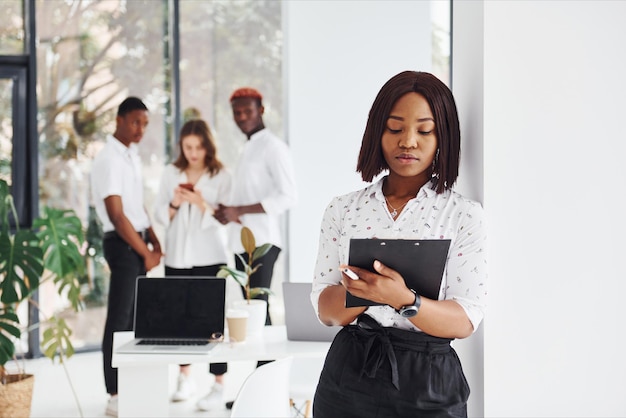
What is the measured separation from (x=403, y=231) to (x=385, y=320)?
8.5 inches

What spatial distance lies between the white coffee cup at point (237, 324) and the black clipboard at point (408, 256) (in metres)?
1.34

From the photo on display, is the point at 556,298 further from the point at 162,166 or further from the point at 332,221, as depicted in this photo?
the point at 162,166

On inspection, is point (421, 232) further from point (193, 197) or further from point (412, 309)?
point (193, 197)

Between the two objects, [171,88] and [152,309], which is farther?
[171,88]

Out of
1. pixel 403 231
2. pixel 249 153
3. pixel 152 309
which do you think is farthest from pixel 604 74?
pixel 249 153

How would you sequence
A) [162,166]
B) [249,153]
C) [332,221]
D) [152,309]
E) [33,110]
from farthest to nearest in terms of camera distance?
[162,166] < [33,110] < [249,153] < [152,309] < [332,221]

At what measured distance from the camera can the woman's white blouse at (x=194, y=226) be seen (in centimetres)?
425

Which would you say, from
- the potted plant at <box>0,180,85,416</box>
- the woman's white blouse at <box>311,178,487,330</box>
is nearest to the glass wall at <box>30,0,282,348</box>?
the potted plant at <box>0,180,85,416</box>

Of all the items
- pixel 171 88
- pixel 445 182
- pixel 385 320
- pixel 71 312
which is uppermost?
pixel 171 88

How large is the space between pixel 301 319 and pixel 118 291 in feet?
5.50

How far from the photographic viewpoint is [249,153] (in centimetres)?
438

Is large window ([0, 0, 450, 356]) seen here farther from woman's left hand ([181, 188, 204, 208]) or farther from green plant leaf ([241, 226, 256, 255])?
green plant leaf ([241, 226, 256, 255])

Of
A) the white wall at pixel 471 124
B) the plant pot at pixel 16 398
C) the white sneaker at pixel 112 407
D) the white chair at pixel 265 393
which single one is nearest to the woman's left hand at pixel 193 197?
the white sneaker at pixel 112 407

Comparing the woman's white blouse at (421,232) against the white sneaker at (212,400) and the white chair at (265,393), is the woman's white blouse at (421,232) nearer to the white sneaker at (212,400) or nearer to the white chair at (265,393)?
the white chair at (265,393)
